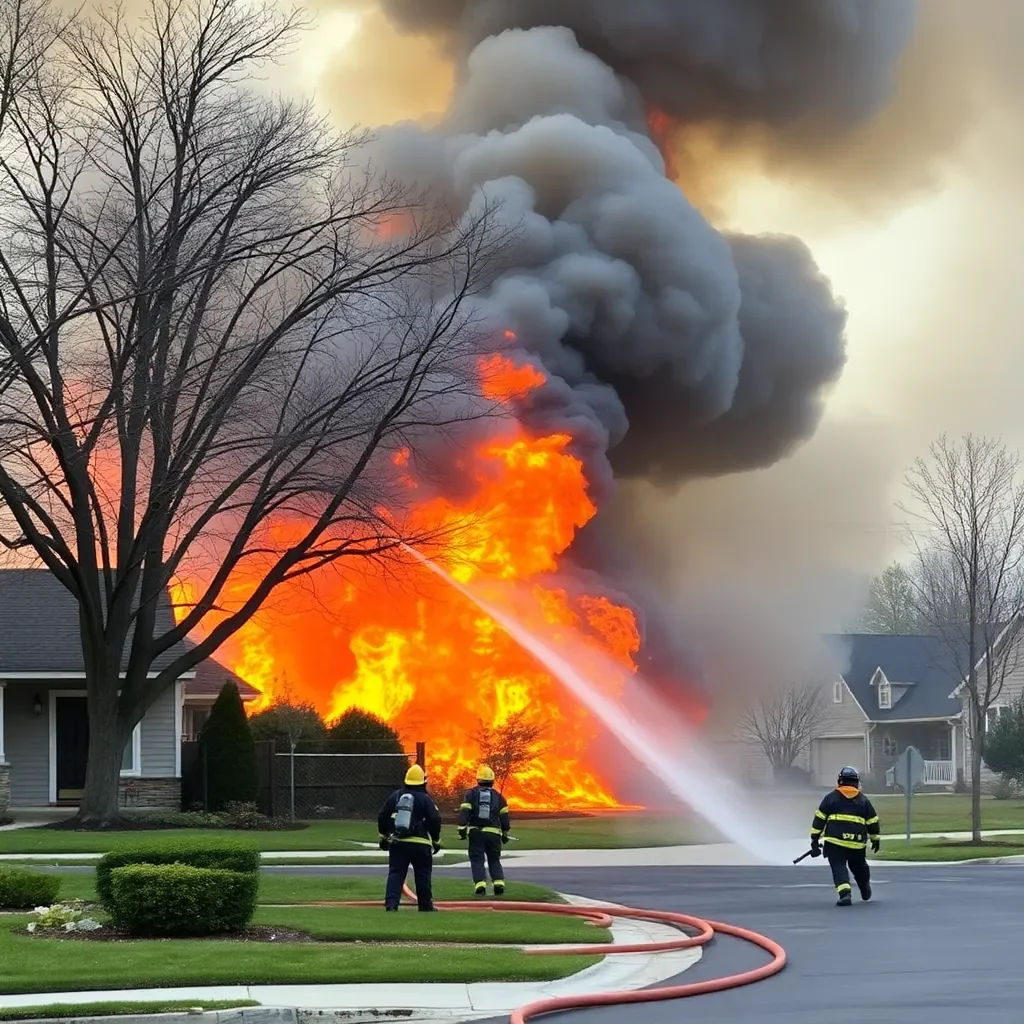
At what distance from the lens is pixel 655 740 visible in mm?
33406

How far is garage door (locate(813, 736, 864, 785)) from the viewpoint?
181ft

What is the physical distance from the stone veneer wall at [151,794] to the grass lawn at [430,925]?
55.1 feet

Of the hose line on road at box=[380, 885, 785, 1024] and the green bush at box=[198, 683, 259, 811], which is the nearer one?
the hose line on road at box=[380, 885, 785, 1024]

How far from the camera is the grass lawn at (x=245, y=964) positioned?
408 inches

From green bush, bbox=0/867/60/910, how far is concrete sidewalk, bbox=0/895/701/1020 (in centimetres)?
493

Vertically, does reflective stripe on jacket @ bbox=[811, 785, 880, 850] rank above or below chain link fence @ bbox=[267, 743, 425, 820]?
above

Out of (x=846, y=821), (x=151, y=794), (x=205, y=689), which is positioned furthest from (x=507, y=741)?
(x=846, y=821)

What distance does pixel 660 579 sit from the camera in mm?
43656

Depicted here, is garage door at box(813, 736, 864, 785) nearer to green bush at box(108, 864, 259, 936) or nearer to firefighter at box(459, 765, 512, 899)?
firefighter at box(459, 765, 512, 899)

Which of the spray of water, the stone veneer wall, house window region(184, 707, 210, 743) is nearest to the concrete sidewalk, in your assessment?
the spray of water

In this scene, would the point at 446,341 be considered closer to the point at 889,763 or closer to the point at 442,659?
the point at 442,659

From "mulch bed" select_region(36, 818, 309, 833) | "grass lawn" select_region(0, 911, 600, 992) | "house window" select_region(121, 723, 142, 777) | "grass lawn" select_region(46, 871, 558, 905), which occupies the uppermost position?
"house window" select_region(121, 723, 142, 777)

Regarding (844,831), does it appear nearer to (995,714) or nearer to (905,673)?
(995,714)

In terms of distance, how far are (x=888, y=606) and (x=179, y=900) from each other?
2861 inches
